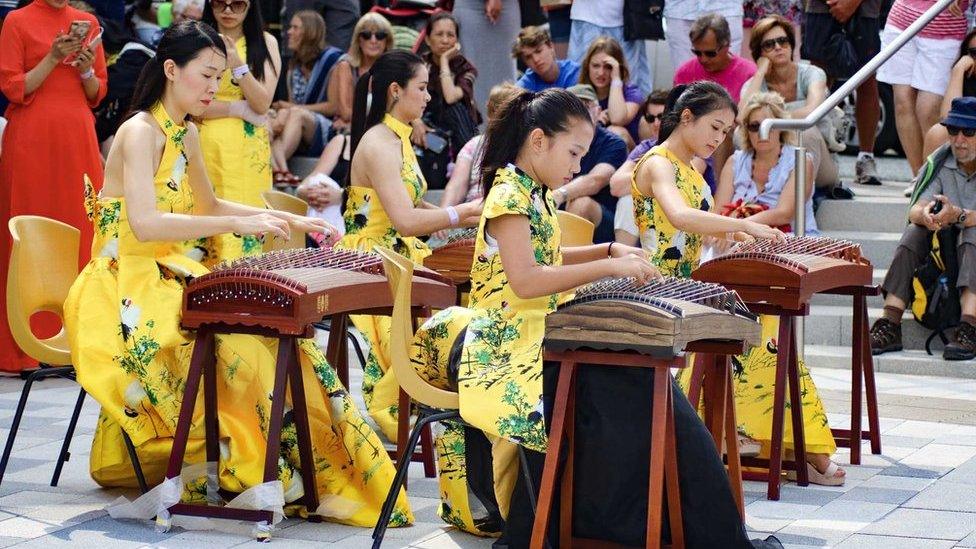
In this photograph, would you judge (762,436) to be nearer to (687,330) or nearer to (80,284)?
(687,330)

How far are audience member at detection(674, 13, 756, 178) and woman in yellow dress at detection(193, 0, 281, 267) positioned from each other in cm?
293

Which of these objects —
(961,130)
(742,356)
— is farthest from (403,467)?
(961,130)

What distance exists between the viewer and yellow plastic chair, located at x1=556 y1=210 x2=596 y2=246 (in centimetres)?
586

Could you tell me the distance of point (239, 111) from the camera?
676 centimetres

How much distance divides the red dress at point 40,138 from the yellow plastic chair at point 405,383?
11.0 feet

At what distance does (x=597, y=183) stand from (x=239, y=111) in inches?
92.5

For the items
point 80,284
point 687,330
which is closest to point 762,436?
point 687,330

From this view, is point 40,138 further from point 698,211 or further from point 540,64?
point 698,211

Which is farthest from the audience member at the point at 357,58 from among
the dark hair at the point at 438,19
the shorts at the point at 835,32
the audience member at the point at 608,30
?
the shorts at the point at 835,32

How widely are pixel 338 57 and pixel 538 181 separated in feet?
20.1

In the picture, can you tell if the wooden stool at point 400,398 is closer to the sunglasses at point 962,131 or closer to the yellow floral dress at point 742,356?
the yellow floral dress at point 742,356

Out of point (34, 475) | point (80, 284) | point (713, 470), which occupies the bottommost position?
point (34, 475)

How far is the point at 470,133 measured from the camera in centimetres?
942

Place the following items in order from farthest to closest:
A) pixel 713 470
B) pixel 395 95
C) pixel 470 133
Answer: pixel 470 133
pixel 395 95
pixel 713 470
